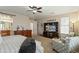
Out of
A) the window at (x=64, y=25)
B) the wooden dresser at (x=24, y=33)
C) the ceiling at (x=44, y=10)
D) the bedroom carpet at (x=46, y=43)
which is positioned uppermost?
the ceiling at (x=44, y=10)

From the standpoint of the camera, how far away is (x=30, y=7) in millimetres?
1928

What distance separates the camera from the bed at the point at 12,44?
1890mm

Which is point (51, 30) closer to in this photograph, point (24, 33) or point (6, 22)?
point (24, 33)

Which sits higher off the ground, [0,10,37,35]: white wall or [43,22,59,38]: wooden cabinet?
[0,10,37,35]: white wall

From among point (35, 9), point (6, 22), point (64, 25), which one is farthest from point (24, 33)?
point (64, 25)

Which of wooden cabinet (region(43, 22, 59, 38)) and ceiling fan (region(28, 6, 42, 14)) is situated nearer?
ceiling fan (region(28, 6, 42, 14))

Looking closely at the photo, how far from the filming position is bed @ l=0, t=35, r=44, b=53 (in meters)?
1.89

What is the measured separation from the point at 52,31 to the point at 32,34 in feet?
1.26

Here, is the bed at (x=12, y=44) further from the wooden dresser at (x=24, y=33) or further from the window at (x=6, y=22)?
A: the window at (x=6, y=22)

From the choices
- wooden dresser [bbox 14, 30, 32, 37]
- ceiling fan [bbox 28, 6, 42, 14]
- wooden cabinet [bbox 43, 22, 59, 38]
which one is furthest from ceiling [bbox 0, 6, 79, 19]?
wooden dresser [bbox 14, 30, 32, 37]

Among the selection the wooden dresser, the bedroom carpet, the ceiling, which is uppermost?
the ceiling

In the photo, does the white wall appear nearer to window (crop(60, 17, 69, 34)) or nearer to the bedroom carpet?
the bedroom carpet

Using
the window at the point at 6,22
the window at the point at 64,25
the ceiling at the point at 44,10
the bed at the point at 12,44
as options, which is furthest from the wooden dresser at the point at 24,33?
the window at the point at 64,25
